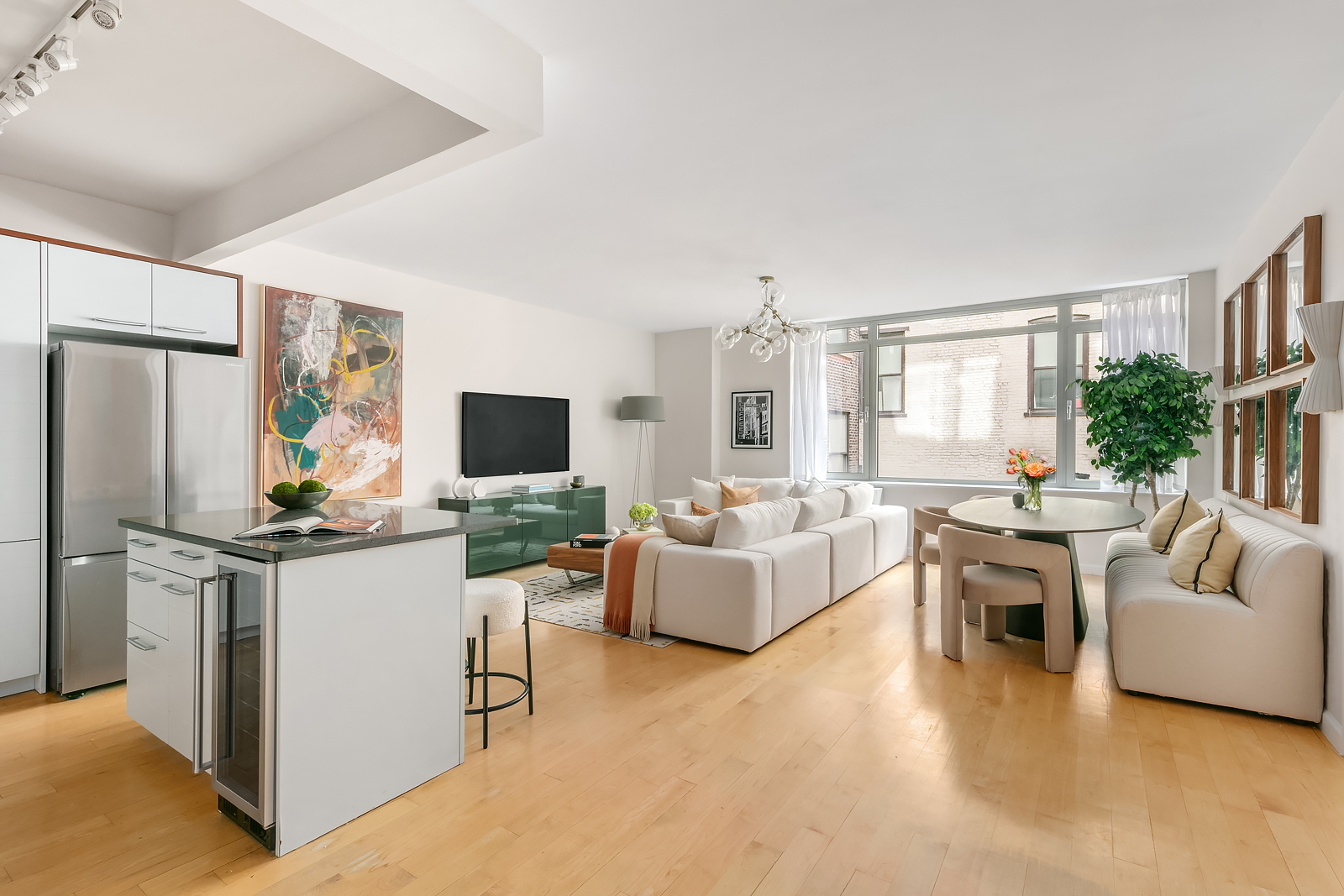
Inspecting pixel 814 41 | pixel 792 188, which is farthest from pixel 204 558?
pixel 792 188

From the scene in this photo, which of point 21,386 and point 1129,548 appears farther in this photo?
point 1129,548

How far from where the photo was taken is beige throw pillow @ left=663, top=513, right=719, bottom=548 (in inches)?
157

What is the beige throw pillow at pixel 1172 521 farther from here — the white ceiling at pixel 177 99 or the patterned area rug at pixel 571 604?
the white ceiling at pixel 177 99

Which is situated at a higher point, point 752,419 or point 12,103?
point 12,103

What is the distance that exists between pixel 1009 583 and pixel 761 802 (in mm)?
2068

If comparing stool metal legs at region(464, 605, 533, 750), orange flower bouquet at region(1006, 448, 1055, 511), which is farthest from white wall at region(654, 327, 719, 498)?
stool metal legs at region(464, 605, 533, 750)

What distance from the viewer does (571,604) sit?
15.6 feet

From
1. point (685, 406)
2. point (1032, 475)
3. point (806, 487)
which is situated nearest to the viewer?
point (1032, 475)

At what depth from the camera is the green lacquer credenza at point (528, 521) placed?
5.44 m

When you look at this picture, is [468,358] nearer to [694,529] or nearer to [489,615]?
[694,529]

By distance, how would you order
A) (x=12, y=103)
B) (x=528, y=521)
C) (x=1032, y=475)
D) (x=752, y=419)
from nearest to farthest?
(x=12, y=103) < (x=1032, y=475) < (x=528, y=521) < (x=752, y=419)

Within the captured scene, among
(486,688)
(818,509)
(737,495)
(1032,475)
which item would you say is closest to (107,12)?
(486,688)

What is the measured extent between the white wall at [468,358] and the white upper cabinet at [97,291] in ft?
2.65

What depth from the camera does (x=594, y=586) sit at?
5.31 metres
